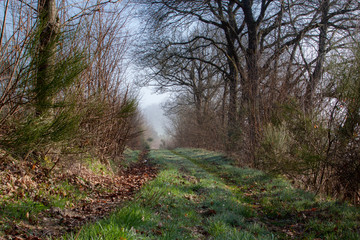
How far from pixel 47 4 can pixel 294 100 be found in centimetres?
656

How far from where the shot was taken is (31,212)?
349 centimetres

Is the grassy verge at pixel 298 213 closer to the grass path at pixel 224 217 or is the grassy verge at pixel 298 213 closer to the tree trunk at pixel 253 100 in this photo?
the grass path at pixel 224 217

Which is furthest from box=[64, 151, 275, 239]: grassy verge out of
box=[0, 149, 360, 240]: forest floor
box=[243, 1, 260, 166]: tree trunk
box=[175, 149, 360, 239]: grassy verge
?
box=[243, 1, 260, 166]: tree trunk

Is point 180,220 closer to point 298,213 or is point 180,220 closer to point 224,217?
point 224,217

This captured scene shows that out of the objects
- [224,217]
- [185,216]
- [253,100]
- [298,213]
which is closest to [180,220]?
[185,216]

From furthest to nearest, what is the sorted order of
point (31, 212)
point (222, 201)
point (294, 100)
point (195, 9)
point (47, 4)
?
point (195, 9) < point (294, 100) < point (222, 201) < point (47, 4) < point (31, 212)

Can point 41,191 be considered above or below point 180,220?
above

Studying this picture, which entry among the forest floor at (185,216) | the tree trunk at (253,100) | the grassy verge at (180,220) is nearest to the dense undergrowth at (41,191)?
the forest floor at (185,216)

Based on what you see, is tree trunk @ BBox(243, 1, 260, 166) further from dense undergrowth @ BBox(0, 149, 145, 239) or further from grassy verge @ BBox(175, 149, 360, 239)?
dense undergrowth @ BBox(0, 149, 145, 239)

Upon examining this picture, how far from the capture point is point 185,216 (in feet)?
13.6

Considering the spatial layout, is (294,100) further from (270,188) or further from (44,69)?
(44,69)

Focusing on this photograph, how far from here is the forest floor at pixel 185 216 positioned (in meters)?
3.08

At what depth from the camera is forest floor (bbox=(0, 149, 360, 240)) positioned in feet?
10.1

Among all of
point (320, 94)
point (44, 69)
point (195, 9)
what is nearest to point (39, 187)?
point (44, 69)
